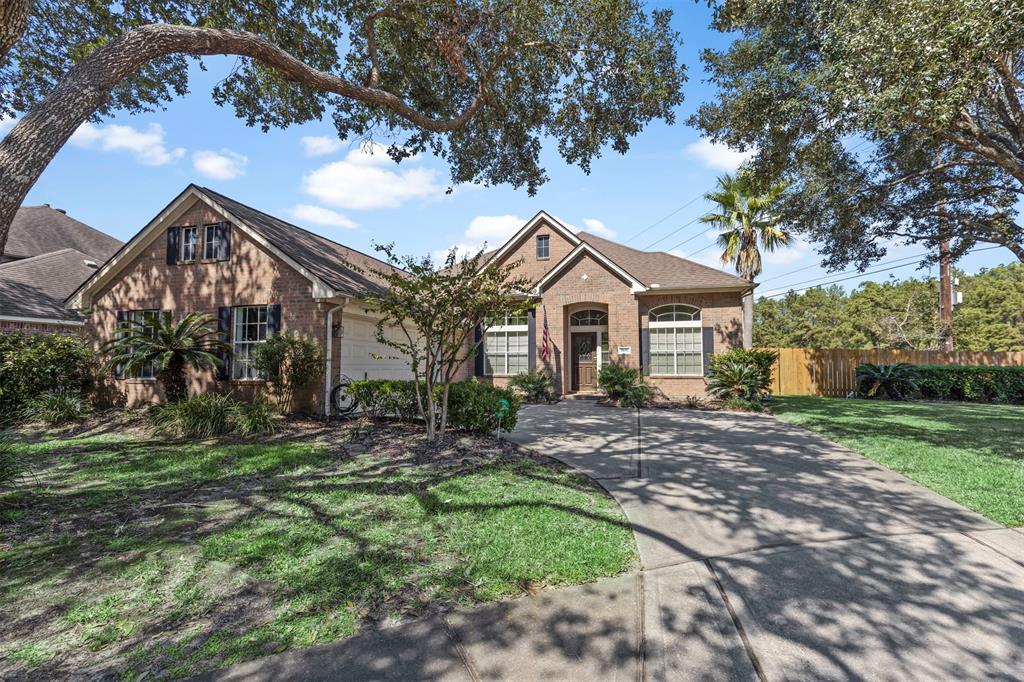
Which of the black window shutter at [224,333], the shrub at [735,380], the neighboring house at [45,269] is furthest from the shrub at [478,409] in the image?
the neighboring house at [45,269]

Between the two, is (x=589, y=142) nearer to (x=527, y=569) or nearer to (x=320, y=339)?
(x=320, y=339)

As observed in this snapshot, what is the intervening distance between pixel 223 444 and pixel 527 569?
688 cm

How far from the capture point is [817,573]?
3541mm

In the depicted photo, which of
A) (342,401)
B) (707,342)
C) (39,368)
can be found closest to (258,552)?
(342,401)

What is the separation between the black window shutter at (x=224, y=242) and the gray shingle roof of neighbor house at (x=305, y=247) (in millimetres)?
498

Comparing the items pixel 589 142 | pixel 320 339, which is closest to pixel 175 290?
pixel 320 339

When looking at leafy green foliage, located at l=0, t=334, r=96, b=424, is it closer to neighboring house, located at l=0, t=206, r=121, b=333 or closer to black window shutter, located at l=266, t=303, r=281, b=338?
neighboring house, located at l=0, t=206, r=121, b=333

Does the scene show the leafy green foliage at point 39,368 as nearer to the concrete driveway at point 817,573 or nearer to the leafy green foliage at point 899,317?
the concrete driveway at point 817,573

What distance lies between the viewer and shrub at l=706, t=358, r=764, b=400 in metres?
13.7

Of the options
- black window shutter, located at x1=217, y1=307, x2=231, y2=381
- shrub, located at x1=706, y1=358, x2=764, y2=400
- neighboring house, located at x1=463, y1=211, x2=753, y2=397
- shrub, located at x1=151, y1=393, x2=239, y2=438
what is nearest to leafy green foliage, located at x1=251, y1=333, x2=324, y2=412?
black window shutter, located at x1=217, y1=307, x2=231, y2=381

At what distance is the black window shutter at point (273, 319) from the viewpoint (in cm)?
1140

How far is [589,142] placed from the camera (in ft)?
34.6

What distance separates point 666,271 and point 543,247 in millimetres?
5073

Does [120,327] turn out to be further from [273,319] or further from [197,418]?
[197,418]
